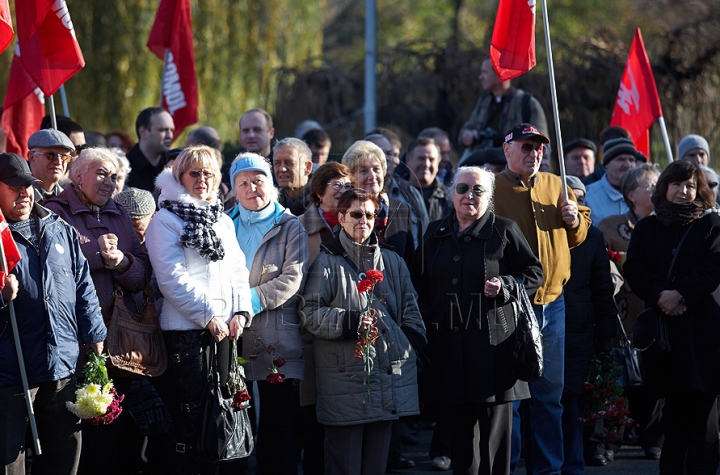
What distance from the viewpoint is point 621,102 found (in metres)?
8.88

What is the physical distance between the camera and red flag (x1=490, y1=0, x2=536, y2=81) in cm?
673

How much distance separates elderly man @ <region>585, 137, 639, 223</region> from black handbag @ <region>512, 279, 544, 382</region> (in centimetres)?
251

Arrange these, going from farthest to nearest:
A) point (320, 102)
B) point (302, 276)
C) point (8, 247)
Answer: point (320, 102) → point (302, 276) → point (8, 247)

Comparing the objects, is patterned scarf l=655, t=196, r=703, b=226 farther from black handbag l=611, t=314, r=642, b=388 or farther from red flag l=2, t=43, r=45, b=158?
red flag l=2, t=43, r=45, b=158

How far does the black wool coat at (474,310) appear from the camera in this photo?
5703 millimetres

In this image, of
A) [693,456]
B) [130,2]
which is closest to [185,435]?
[693,456]

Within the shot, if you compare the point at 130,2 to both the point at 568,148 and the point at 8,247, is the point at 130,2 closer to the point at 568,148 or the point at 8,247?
the point at 568,148

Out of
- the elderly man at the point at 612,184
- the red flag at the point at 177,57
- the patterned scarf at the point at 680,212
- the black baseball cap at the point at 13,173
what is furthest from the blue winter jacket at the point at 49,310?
the elderly man at the point at 612,184

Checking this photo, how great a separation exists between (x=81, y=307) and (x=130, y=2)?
11.3 meters

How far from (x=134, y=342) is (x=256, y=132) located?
305 centimetres

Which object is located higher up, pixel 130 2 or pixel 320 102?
pixel 130 2

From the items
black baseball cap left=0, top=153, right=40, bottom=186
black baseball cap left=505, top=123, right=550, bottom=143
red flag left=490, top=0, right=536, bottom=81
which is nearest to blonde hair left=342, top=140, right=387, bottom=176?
black baseball cap left=505, top=123, right=550, bottom=143

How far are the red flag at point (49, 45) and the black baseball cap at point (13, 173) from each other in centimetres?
183

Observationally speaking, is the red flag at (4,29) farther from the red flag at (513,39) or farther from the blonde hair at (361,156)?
the red flag at (513,39)
